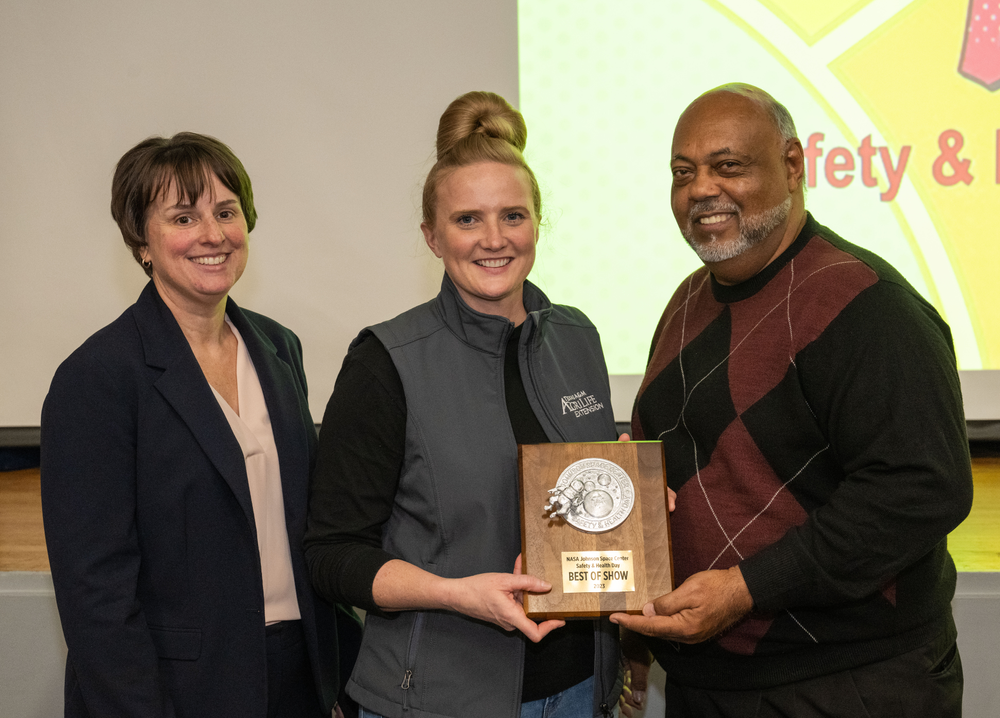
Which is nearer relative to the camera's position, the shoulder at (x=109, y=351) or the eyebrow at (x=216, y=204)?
the shoulder at (x=109, y=351)

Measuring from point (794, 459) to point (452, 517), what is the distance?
0.62 meters

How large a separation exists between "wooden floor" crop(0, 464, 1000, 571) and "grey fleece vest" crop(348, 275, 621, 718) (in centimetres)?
147

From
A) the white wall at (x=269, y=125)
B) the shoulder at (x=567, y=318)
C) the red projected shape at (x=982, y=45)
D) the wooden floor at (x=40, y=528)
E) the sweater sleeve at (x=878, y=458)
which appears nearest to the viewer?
the sweater sleeve at (x=878, y=458)

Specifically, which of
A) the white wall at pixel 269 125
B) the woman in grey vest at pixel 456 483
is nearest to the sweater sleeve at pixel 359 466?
the woman in grey vest at pixel 456 483

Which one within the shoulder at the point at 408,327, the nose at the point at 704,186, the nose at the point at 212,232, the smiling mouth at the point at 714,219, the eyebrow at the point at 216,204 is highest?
the eyebrow at the point at 216,204

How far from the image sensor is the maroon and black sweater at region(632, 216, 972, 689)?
1.24 meters

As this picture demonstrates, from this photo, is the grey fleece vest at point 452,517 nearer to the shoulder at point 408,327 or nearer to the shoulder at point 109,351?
the shoulder at point 408,327

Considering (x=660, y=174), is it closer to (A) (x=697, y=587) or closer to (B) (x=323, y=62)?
(B) (x=323, y=62)

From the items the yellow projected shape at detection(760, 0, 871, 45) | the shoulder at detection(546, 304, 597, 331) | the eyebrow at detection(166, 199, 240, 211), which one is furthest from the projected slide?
the eyebrow at detection(166, 199, 240, 211)

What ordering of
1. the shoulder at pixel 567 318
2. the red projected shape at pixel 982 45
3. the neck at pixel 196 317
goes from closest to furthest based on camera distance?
the neck at pixel 196 317 → the shoulder at pixel 567 318 → the red projected shape at pixel 982 45

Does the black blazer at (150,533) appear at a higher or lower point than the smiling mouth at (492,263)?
lower

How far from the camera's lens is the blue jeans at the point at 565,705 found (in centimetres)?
139

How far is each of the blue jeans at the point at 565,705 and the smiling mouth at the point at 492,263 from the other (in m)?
0.81

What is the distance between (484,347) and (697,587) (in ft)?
1.89
